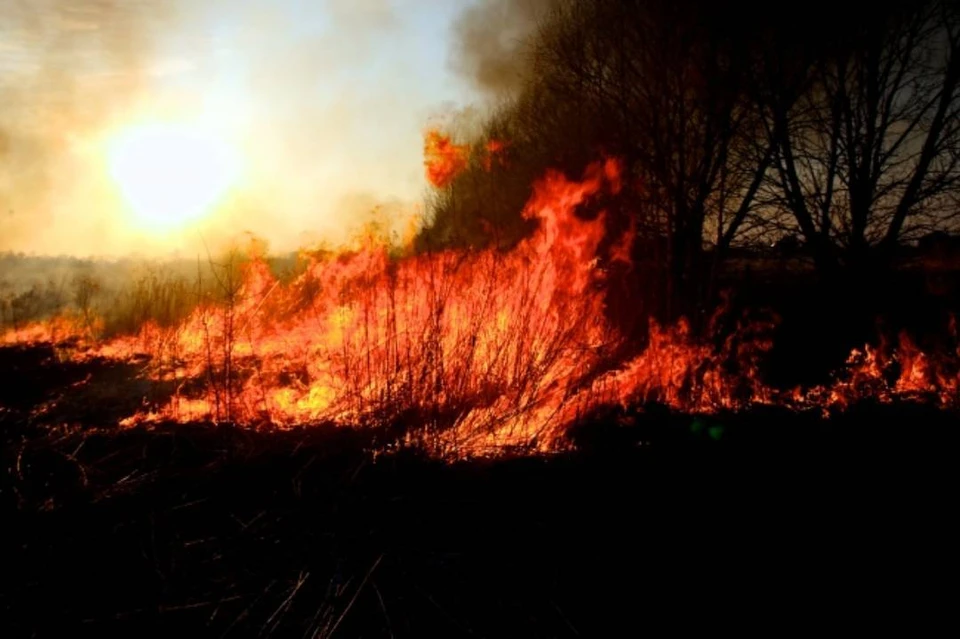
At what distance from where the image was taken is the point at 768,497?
4.35 m

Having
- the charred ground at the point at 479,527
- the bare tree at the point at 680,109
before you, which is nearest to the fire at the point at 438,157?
the bare tree at the point at 680,109

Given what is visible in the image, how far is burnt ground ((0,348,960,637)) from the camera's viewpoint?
3365 millimetres

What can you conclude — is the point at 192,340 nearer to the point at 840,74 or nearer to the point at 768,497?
the point at 768,497

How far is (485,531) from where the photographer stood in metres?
4.00

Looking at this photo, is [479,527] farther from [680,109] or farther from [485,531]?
[680,109]

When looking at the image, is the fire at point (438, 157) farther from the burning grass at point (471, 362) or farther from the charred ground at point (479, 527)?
the charred ground at point (479, 527)

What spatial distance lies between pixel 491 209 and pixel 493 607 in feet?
50.4

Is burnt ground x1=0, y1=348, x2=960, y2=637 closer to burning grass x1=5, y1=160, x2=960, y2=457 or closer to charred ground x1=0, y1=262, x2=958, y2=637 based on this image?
charred ground x1=0, y1=262, x2=958, y2=637

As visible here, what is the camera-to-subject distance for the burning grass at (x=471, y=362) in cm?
555

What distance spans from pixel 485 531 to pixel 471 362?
2.05 meters

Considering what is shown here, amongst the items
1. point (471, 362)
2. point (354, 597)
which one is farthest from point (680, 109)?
point (354, 597)

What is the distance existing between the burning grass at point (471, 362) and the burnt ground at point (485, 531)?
0.56 meters

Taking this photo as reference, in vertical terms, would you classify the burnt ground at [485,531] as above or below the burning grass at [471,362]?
below

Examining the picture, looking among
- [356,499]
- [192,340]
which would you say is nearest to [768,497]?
[356,499]
